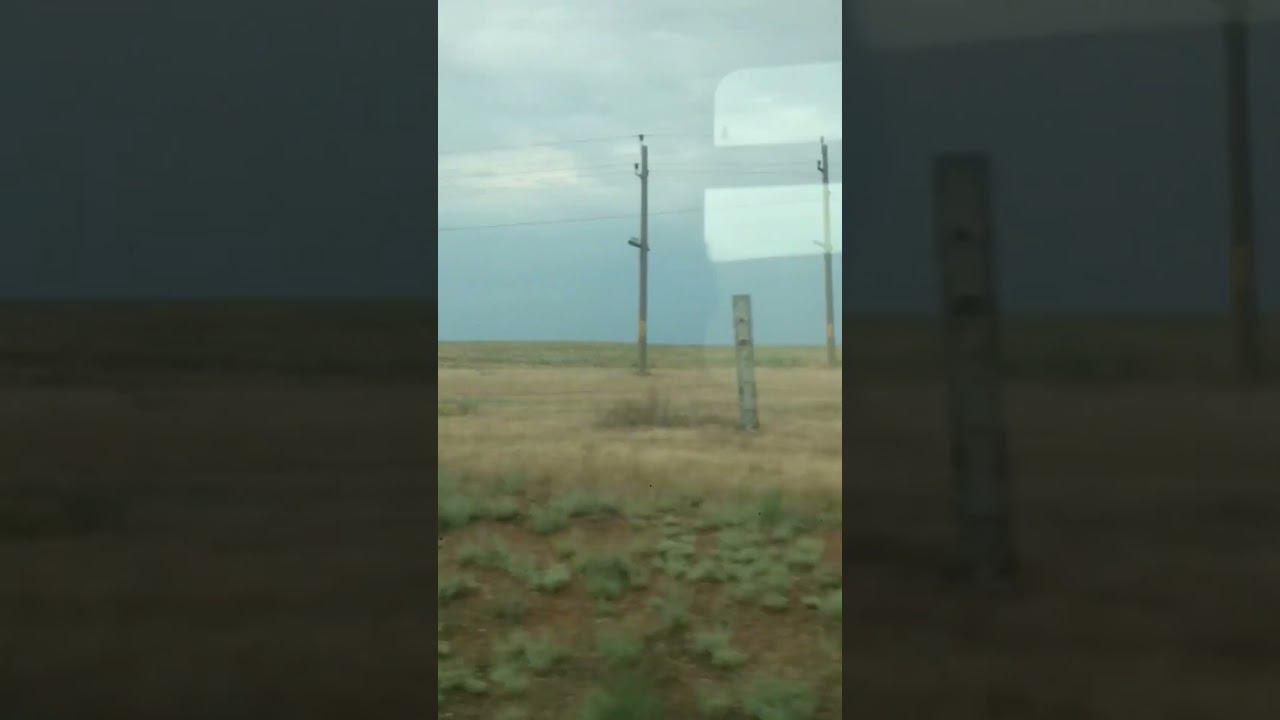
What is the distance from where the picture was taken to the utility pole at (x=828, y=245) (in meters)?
1.98

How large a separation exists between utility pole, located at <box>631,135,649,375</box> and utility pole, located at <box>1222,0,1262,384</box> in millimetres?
1097

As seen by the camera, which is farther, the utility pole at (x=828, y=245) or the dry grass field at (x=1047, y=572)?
the utility pole at (x=828, y=245)

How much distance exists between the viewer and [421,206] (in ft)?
4.33

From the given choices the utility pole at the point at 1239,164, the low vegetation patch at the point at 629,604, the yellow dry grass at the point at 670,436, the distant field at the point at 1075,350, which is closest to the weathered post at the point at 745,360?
the yellow dry grass at the point at 670,436

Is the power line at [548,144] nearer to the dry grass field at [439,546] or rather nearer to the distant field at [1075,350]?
the dry grass field at [439,546]

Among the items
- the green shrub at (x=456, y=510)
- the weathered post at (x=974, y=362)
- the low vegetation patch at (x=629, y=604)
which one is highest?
the weathered post at (x=974, y=362)

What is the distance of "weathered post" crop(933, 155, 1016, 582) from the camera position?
4.35 feet

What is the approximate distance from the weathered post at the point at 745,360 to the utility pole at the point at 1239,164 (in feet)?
4.62

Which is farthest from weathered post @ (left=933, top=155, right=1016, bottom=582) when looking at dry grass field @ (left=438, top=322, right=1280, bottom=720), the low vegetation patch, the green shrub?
the green shrub

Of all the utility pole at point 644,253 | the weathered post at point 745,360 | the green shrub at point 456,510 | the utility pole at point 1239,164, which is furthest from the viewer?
the weathered post at point 745,360

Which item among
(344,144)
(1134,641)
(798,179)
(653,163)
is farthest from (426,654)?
(653,163)

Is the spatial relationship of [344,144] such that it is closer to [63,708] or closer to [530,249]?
[530,249]

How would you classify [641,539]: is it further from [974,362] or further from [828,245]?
[974,362]

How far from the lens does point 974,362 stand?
1369 millimetres
